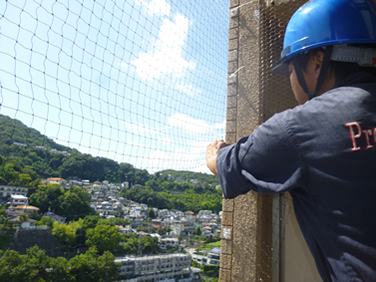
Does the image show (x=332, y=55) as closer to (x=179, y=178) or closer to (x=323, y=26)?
(x=323, y=26)

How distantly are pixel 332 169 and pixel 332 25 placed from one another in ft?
2.12

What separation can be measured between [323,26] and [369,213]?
0.77m

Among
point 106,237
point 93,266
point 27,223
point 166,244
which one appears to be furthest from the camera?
point 166,244

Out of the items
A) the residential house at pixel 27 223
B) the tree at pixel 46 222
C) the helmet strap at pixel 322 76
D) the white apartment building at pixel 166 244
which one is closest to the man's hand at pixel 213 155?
the helmet strap at pixel 322 76

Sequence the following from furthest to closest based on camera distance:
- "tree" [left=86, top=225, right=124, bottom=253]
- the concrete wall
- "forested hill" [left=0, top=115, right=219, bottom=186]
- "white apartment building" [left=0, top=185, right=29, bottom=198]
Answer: "tree" [left=86, top=225, right=124, bottom=253] → "white apartment building" [left=0, top=185, right=29, bottom=198] → "forested hill" [left=0, top=115, right=219, bottom=186] → the concrete wall

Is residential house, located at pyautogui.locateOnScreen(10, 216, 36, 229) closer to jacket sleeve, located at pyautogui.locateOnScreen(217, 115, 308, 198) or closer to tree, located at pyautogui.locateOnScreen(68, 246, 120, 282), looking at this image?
tree, located at pyautogui.locateOnScreen(68, 246, 120, 282)

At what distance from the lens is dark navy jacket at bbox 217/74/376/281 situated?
2.13ft

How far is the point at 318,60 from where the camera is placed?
95 centimetres

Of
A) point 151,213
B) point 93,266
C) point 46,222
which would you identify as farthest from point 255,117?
point 151,213

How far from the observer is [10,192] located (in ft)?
10.8

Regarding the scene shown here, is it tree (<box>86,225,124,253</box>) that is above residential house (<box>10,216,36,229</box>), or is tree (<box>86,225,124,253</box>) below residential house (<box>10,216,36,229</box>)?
below

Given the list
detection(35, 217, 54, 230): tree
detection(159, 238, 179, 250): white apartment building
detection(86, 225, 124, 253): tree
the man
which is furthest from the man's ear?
detection(159, 238, 179, 250): white apartment building

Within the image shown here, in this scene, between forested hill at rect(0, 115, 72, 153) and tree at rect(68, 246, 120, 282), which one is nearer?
forested hill at rect(0, 115, 72, 153)

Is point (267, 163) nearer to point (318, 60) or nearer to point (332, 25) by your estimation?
point (318, 60)
